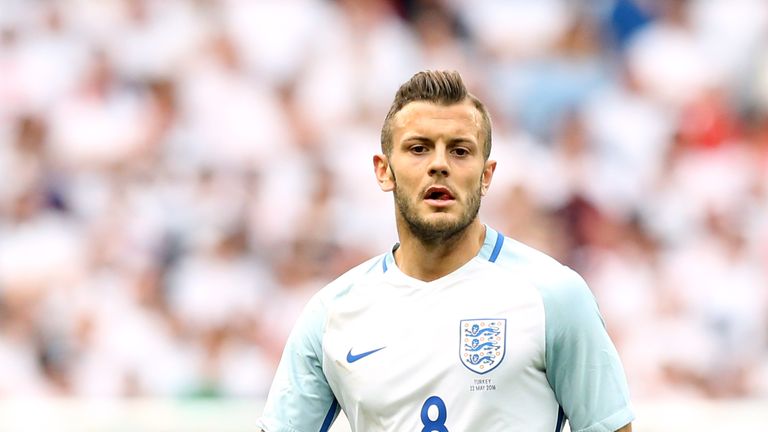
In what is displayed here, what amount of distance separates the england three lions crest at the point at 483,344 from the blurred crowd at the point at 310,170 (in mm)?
4913

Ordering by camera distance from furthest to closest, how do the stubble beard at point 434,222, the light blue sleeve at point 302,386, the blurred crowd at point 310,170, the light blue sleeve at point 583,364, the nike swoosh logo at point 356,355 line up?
the blurred crowd at point 310,170 < the light blue sleeve at point 302,386 < the nike swoosh logo at point 356,355 < the stubble beard at point 434,222 < the light blue sleeve at point 583,364

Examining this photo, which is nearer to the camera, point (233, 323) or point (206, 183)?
point (233, 323)

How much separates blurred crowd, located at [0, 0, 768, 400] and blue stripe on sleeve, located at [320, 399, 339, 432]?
4.49m

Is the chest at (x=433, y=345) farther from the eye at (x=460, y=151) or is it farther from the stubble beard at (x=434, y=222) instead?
the eye at (x=460, y=151)

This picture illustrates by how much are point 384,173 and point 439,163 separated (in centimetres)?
29

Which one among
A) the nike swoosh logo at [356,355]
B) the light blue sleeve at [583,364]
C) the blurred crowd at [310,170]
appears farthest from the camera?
the blurred crowd at [310,170]

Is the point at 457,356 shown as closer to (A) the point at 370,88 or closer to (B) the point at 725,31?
(A) the point at 370,88

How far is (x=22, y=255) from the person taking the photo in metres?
9.48

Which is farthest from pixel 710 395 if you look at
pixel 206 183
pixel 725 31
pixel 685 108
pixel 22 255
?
pixel 22 255

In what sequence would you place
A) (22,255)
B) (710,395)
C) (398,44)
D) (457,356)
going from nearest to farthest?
(457,356), (710,395), (22,255), (398,44)

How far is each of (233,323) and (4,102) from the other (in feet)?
8.42

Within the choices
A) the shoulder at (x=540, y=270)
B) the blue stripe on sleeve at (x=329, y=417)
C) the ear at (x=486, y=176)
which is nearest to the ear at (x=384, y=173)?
the ear at (x=486, y=176)

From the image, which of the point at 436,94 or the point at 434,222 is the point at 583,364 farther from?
the point at 436,94

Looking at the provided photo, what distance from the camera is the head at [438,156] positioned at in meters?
3.95
